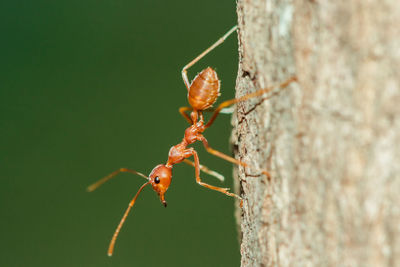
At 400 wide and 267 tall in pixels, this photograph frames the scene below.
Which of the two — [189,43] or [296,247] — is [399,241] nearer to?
[296,247]

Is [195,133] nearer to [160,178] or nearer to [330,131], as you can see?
[160,178]

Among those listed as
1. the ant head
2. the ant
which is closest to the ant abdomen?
the ant

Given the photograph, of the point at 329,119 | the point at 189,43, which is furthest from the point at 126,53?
the point at 329,119

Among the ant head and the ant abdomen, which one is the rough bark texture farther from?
the ant head

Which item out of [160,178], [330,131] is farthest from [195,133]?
[330,131]

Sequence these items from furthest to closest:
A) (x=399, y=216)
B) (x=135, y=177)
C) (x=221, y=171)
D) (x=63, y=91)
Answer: (x=63, y=91) < (x=135, y=177) < (x=221, y=171) < (x=399, y=216)

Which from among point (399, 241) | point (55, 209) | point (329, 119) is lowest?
point (399, 241)
